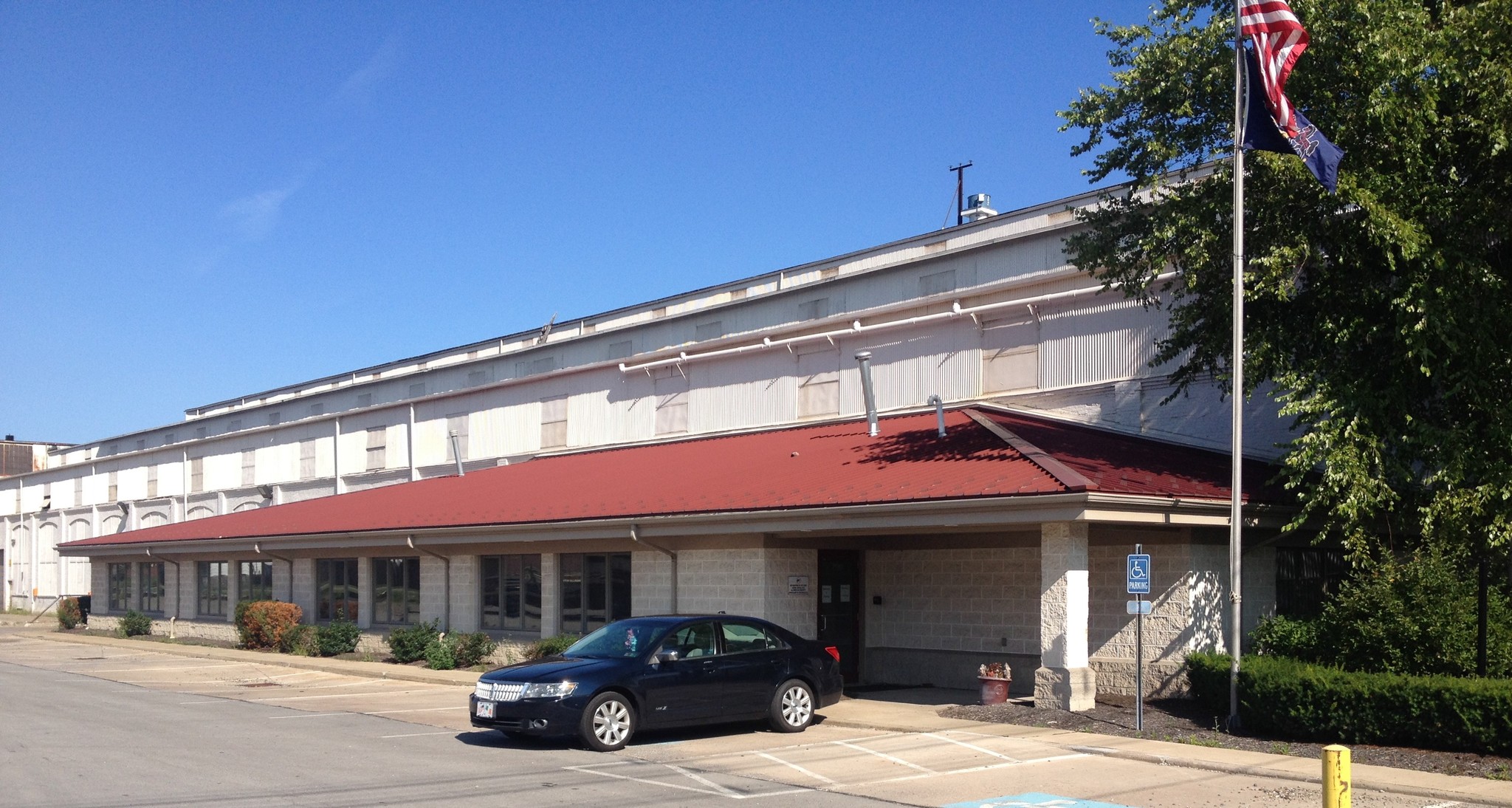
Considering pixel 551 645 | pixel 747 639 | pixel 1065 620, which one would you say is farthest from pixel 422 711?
pixel 1065 620

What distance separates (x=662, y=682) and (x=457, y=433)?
82.9 feet

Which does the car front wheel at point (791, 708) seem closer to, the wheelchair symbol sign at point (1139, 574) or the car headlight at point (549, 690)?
the car headlight at point (549, 690)

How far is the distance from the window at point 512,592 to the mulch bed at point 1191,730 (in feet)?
34.7

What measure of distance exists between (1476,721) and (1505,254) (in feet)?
21.5

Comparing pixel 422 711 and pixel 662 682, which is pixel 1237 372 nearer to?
pixel 662 682

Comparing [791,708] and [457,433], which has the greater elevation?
[457,433]

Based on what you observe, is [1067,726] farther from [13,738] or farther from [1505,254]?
[13,738]

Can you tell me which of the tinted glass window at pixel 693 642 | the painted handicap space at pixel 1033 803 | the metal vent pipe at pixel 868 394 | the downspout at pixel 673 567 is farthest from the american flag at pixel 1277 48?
the downspout at pixel 673 567

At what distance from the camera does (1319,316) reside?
16.9 m

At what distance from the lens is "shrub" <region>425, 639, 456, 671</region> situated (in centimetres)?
2616

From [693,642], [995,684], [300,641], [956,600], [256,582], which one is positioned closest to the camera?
[693,642]

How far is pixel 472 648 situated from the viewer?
Result: 85.4 ft

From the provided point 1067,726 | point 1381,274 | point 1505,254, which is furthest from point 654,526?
point 1505,254

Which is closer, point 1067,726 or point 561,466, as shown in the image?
point 1067,726
